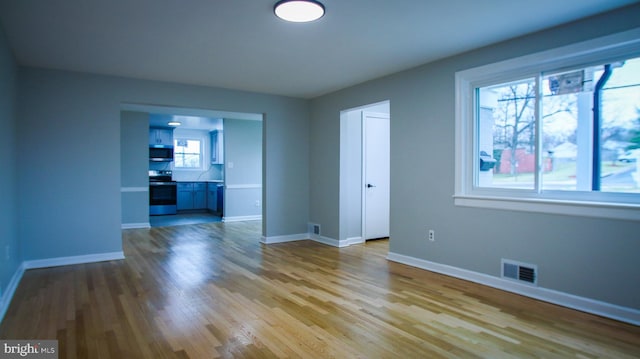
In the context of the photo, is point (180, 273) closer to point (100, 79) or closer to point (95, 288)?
point (95, 288)

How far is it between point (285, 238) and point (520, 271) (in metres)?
3.56

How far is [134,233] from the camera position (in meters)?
6.66

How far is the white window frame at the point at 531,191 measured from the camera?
275 centimetres

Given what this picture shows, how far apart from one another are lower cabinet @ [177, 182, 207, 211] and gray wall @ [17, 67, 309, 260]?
201 inches

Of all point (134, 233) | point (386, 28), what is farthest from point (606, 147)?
point (134, 233)

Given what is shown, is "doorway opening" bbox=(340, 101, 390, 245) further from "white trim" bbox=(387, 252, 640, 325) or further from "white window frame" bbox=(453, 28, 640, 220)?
"white window frame" bbox=(453, 28, 640, 220)

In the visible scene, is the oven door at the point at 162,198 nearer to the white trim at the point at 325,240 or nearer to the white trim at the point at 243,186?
the white trim at the point at 243,186

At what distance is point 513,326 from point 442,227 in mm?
1467

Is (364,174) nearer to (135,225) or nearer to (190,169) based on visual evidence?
(135,225)

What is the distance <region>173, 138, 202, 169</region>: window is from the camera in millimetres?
10562

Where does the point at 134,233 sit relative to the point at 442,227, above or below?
below

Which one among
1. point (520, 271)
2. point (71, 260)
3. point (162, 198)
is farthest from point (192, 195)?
point (520, 271)

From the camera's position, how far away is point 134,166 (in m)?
7.26

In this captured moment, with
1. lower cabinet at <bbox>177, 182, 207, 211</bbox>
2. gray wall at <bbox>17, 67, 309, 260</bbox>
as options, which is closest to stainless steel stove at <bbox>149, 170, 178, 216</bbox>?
lower cabinet at <bbox>177, 182, 207, 211</bbox>
